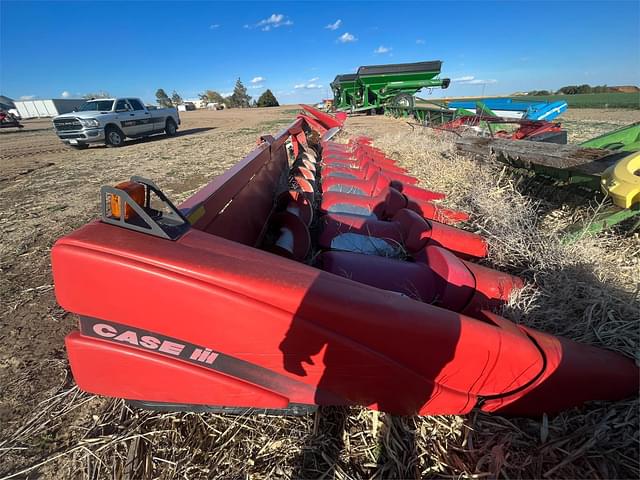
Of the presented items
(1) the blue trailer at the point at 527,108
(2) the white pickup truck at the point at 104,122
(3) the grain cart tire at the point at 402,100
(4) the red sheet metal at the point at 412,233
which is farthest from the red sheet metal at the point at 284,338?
(3) the grain cart tire at the point at 402,100

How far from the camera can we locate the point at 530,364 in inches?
40.1

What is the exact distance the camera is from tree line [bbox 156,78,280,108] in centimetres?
5928

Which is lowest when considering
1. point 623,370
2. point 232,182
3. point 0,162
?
point 0,162

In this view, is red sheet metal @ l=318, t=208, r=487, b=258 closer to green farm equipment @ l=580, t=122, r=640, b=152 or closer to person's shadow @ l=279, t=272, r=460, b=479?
person's shadow @ l=279, t=272, r=460, b=479

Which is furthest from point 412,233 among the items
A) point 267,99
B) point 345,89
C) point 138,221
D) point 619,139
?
point 267,99

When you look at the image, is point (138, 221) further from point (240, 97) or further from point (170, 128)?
point (240, 97)

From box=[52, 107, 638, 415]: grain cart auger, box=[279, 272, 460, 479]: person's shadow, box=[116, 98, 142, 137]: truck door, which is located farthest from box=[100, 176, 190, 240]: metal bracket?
box=[116, 98, 142, 137]: truck door

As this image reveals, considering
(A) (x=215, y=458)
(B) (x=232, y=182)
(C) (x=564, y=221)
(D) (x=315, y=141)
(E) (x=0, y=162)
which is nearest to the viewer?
(A) (x=215, y=458)

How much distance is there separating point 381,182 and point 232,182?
1.61m

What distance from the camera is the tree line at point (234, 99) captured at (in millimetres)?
59281

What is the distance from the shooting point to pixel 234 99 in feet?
240

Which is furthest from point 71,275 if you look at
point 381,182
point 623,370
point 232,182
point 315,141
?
point 315,141

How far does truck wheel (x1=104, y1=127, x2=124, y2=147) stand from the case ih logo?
12399 mm

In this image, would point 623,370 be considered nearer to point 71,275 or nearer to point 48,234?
point 71,275
